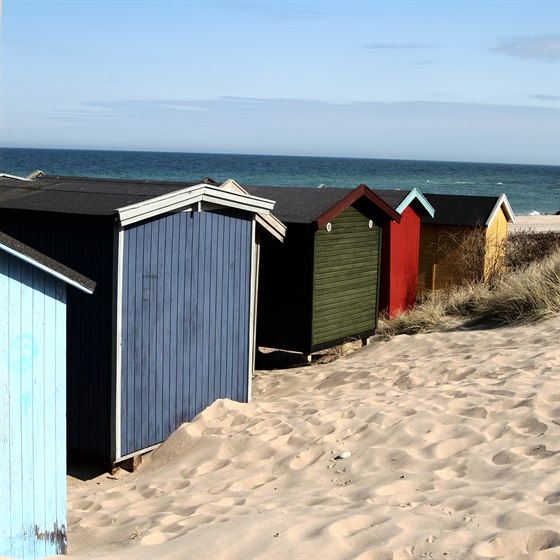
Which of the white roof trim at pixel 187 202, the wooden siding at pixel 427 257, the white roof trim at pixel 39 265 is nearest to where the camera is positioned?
the white roof trim at pixel 39 265

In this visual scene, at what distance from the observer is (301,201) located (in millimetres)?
13344

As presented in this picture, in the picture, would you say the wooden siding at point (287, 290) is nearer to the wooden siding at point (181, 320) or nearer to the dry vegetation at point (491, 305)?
the dry vegetation at point (491, 305)

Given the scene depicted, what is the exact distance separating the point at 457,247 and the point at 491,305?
3.90m

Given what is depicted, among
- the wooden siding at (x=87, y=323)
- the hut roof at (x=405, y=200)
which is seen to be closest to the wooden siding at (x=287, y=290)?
the hut roof at (x=405, y=200)

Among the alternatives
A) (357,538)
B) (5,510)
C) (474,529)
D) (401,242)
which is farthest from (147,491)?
(401,242)

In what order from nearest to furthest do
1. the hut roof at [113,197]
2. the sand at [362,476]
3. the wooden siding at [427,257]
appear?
the sand at [362,476], the hut roof at [113,197], the wooden siding at [427,257]

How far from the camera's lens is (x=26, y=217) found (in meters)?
9.00

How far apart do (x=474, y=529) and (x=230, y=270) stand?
5243 millimetres

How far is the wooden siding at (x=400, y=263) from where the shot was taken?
15.8 meters

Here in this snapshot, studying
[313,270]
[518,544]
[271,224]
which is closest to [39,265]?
[518,544]

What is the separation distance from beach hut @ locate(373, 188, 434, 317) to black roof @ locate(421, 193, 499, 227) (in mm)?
984

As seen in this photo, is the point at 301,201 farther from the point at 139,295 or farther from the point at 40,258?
the point at 40,258

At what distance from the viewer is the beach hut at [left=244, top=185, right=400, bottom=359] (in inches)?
504

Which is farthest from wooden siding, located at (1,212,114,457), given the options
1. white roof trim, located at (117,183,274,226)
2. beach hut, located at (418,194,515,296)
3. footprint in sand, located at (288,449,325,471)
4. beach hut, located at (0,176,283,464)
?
beach hut, located at (418,194,515,296)
